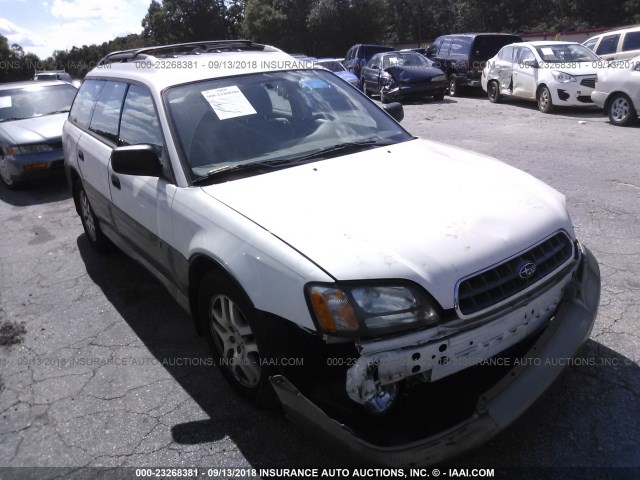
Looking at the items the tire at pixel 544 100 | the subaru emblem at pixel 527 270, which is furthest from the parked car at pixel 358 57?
the subaru emblem at pixel 527 270

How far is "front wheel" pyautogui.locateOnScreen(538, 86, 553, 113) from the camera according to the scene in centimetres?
1223

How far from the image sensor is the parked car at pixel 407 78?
51.5 ft

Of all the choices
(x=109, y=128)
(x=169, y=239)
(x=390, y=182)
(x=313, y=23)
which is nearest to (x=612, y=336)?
(x=390, y=182)

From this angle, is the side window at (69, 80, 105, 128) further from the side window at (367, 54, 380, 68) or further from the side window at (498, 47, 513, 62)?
the side window at (367, 54, 380, 68)

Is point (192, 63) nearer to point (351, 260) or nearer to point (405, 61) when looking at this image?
point (351, 260)

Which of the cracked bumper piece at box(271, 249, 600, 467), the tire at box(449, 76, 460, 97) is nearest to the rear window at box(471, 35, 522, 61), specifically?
the tire at box(449, 76, 460, 97)

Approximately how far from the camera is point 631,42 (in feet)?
43.3

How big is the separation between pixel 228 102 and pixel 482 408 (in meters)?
2.35

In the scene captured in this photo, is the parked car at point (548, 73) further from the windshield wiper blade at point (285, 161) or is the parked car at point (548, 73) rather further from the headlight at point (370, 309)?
the headlight at point (370, 309)

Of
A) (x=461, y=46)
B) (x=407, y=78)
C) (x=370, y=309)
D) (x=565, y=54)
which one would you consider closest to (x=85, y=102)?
(x=370, y=309)

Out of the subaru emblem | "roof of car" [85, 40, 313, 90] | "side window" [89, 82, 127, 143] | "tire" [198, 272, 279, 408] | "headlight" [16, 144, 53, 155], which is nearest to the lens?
the subaru emblem

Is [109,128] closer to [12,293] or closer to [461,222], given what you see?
[12,293]

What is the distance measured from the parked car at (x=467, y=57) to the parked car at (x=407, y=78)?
2.56 feet

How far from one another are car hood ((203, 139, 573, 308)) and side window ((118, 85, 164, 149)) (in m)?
0.78
